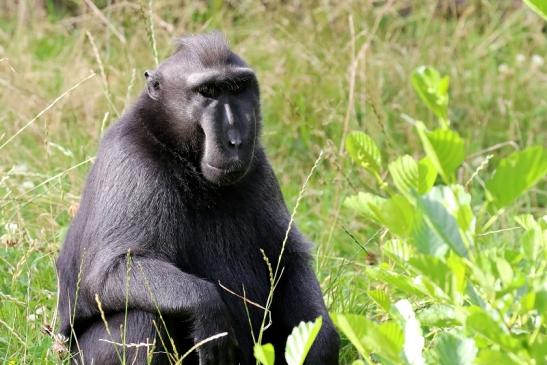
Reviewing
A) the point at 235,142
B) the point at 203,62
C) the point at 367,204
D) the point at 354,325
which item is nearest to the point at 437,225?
the point at 367,204

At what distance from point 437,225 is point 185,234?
6.79ft

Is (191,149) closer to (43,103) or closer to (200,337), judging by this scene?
(200,337)

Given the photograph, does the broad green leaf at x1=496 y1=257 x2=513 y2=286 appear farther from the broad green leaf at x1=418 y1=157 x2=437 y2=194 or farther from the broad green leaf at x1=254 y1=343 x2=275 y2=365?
the broad green leaf at x1=254 y1=343 x2=275 y2=365

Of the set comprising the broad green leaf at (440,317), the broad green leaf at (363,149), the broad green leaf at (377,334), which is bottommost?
the broad green leaf at (440,317)

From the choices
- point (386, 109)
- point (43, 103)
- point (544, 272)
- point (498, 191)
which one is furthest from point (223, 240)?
point (386, 109)

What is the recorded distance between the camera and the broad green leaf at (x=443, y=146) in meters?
2.20

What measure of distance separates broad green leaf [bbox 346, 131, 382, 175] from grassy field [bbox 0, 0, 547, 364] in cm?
268

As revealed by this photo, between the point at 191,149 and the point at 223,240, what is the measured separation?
1.28 ft

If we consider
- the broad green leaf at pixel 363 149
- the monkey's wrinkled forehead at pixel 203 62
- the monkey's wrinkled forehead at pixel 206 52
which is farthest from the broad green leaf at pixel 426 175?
the monkey's wrinkled forehead at pixel 206 52

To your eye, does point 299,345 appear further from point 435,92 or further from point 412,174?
point 435,92

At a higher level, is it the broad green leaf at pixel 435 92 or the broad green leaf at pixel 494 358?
the broad green leaf at pixel 435 92

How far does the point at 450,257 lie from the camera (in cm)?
236

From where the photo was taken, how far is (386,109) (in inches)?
302

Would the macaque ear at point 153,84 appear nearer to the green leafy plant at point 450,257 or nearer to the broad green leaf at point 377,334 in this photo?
the green leafy plant at point 450,257
